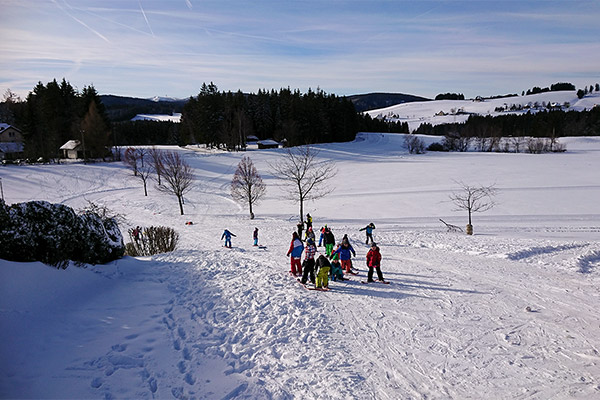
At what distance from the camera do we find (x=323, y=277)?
1047 centimetres

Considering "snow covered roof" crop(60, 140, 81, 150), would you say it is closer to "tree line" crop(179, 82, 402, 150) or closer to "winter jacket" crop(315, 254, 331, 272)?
"tree line" crop(179, 82, 402, 150)

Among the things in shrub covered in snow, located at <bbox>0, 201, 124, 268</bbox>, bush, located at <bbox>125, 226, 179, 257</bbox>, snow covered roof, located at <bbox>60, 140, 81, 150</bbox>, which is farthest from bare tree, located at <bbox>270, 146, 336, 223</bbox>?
snow covered roof, located at <bbox>60, 140, 81, 150</bbox>

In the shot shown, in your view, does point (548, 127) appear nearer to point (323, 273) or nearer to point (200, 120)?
point (200, 120)

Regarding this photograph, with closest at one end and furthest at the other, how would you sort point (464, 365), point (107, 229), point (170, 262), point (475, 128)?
point (464, 365), point (107, 229), point (170, 262), point (475, 128)

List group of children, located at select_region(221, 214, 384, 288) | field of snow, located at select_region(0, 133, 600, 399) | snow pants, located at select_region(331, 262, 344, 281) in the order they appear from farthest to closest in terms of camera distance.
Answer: snow pants, located at select_region(331, 262, 344, 281) → group of children, located at select_region(221, 214, 384, 288) → field of snow, located at select_region(0, 133, 600, 399)

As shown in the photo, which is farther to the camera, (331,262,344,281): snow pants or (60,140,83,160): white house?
(60,140,83,160): white house

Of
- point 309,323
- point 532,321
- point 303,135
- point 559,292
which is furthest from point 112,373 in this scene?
point 303,135

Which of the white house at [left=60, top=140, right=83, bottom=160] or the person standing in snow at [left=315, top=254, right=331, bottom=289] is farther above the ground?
the white house at [left=60, top=140, right=83, bottom=160]

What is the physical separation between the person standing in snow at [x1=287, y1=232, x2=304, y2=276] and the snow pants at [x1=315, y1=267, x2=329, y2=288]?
1.46m

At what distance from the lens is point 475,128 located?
11462cm

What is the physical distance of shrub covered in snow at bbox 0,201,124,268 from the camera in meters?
7.89

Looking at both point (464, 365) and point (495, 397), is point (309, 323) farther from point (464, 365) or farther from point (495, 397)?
point (495, 397)

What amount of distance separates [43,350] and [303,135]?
252 ft

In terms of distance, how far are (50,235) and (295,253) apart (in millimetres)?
7190
